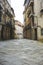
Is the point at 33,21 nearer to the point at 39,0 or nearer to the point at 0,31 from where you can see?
the point at 39,0

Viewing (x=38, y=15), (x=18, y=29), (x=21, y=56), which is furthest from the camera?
→ (x=18, y=29)

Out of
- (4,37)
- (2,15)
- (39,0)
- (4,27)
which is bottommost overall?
(4,37)

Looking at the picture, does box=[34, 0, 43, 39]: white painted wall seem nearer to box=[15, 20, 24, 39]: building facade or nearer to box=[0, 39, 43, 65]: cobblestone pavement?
box=[0, 39, 43, 65]: cobblestone pavement

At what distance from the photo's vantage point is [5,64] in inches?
235

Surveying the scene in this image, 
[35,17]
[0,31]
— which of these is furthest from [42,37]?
[0,31]

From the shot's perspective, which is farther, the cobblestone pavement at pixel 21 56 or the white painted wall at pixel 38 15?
the white painted wall at pixel 38 15

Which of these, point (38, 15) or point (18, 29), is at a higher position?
point (38, 15)

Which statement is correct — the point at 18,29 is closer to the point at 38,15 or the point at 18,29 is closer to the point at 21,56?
the point at 38,15

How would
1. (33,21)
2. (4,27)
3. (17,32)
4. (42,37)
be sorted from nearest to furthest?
(42,37), (33,21), (4,27), (17,32)

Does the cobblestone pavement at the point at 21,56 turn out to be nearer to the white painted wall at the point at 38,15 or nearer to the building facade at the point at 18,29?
the white painted wall at the point at 38,15

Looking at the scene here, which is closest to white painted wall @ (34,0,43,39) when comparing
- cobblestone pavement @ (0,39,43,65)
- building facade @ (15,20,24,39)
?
cobblestone pavement @ (0,39,43,65)

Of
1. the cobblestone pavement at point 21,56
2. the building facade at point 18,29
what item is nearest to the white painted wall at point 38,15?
the cobblestone pavement at point 21,56

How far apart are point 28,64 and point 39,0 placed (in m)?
18.0

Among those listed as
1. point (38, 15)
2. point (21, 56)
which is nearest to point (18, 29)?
point (38, 15)
